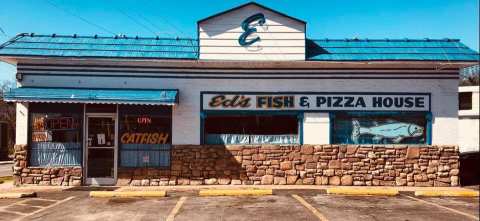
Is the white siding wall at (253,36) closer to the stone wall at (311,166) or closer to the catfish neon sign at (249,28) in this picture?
the catfish neon sign at (249,28)

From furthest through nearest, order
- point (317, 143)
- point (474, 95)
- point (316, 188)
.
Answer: point (474, 95) → point (317, 143) → point (316, 188)

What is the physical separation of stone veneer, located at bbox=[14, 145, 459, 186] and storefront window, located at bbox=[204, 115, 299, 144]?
0.29m

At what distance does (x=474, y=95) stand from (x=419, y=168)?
13224 mm

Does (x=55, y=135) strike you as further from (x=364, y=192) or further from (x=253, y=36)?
(x=364, y=192)

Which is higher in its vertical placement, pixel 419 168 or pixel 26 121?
pixel 26 121

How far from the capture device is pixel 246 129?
13336 mm

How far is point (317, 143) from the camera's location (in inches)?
522

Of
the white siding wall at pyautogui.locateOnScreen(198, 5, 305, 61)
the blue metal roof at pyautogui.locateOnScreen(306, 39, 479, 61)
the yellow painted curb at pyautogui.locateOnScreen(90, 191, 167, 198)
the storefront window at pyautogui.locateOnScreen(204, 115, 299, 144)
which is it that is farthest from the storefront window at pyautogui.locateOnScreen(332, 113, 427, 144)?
the yellow painted curb at pyautogui.locateOnScreen(90, 191, 167, 198)

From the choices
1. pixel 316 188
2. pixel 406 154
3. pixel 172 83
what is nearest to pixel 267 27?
pixel 172 83

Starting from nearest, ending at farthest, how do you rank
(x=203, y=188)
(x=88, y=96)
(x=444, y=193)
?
(x=444, y=193)
(x=88, y=96)
(x=203, y=188)

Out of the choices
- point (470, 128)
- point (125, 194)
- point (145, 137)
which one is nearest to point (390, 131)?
point (145, 137)

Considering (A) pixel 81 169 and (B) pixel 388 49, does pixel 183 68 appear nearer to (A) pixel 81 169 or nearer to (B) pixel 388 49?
(A) pixel 81 169

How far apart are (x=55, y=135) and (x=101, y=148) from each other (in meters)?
1.59

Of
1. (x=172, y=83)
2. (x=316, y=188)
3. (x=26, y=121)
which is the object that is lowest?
(x=316, y=188)
